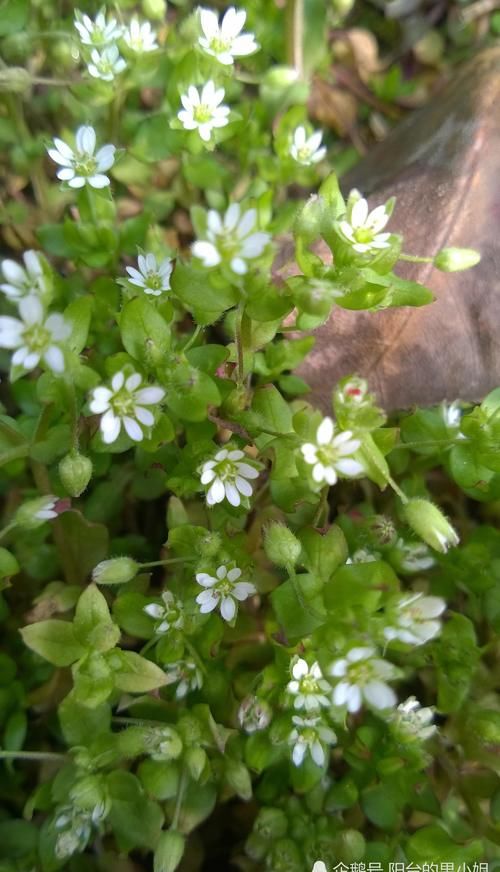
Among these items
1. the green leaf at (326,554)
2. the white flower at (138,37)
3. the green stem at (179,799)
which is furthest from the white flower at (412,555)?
the white flower at (138,37)

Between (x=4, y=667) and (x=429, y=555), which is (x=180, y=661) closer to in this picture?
(x=4, y=667)

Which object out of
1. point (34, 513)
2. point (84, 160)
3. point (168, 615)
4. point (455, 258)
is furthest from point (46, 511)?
point (455, 258)

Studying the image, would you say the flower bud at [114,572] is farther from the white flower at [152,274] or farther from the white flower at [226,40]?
the white flower at [226,40]

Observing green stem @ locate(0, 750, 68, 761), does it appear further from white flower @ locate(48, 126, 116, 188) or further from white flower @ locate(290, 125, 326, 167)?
white flower @ locate(290, 125, 326, 167)

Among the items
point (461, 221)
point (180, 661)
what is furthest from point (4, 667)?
point (461, 221)

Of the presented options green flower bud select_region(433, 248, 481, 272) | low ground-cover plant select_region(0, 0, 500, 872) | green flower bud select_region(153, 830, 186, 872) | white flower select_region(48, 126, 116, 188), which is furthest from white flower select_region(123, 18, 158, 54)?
green flower bud select_region(153, 830, 186, 872)

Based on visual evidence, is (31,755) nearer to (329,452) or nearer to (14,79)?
(329,452)
